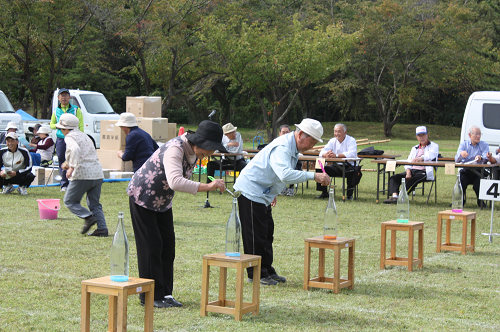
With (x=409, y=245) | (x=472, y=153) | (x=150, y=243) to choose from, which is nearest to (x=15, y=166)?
(x=150, y=243)

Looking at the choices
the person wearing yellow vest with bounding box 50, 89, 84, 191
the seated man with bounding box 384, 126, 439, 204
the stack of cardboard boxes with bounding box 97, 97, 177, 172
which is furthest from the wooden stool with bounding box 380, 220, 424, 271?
the stack of cardboard boxes with bounding box 97, 97, 177, 172

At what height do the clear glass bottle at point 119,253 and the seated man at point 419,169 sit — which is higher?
the seated man at point 419,169

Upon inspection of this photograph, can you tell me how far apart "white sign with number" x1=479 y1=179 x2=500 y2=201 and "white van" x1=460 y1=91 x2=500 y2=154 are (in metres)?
5.79

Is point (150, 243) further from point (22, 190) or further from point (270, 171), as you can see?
point (22, 190)

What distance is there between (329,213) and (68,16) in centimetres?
2467

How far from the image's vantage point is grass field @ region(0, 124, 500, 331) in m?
4.48

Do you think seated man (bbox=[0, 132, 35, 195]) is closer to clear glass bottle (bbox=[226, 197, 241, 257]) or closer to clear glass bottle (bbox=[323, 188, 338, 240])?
clear glass bottle (bbox=[323, 188, 338, 240])

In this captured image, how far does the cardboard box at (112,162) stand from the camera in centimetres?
1591

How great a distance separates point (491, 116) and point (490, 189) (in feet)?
21.0

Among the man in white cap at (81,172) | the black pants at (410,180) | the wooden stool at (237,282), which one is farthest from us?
the black pants at (410,180)

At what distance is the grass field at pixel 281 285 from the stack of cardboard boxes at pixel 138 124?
228 inches

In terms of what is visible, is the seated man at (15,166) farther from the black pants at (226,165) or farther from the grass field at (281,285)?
the black pants at (226,165)

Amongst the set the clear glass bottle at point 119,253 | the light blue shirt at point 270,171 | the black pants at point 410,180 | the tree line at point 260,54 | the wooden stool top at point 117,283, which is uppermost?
the tree line at point 260,54

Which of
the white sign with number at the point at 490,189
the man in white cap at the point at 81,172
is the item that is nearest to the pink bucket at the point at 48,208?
the man in white cap at the point at 81,172
